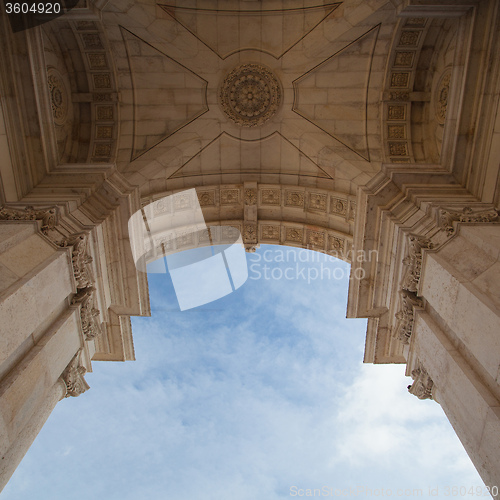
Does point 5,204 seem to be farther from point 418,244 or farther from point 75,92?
point 418,244

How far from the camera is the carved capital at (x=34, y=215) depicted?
24.5 feet

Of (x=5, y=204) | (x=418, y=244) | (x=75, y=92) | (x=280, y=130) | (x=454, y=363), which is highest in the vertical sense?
(x=75, y=92)

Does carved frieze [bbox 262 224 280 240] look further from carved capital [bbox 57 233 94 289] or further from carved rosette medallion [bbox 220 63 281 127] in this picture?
carved capital [bbox 57 233 94 289]

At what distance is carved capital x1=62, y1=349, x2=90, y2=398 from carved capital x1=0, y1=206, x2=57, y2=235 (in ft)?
8.72

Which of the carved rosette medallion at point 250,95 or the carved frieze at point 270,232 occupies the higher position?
the carved rosette medallion at point 250,95

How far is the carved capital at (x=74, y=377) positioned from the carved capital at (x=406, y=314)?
6.70 m

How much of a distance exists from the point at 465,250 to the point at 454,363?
1903 millimetres

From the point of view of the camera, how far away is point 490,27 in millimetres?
7992

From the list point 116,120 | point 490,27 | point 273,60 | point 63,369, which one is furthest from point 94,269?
point 490,27

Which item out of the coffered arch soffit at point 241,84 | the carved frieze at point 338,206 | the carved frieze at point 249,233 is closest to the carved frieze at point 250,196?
the carved frieze at point 249,233

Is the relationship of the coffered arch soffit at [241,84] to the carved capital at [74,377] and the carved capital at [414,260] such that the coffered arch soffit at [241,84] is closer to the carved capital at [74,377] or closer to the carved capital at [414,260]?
the carved capital at [414,260]

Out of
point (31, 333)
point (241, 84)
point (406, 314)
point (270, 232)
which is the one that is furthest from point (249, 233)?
point (31, 333)

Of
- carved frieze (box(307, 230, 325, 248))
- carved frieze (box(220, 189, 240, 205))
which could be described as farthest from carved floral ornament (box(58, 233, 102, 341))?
carved frieze (box(307, 230, 325, 248))

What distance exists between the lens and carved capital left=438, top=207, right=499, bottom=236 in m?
7.28
